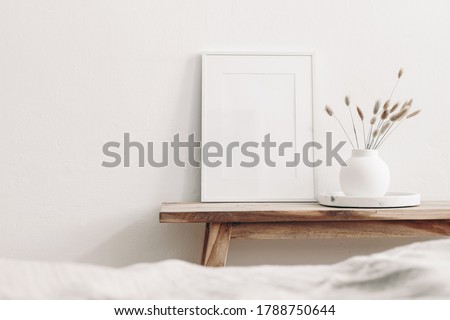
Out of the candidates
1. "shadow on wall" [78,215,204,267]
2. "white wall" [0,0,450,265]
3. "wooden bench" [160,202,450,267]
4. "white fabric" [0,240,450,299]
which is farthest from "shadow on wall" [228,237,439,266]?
"white fabric" [0,240,450,299]

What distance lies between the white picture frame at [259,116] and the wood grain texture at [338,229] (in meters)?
0.24

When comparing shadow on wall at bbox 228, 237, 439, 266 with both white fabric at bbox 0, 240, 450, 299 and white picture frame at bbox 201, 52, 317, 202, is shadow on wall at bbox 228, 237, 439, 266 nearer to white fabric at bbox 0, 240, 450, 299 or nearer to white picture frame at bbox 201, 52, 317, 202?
white picture frame at bbox 201, 52, 317, 202

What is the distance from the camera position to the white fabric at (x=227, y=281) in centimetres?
46

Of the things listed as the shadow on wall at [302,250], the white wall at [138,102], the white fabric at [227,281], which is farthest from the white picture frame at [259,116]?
the white fabric at [227,281]

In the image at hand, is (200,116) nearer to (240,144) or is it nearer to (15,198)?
(240,144)

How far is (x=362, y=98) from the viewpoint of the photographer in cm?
180

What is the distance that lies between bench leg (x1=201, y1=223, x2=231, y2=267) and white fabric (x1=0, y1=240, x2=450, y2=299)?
94cm

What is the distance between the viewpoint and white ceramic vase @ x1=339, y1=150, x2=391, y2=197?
1560 millimetres

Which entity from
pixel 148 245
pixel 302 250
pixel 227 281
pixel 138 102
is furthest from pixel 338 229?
pixel 227 281

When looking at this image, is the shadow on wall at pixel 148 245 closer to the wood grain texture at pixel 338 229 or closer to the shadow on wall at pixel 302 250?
the shadow on wall at pixel 302 250

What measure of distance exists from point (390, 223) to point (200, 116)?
732 mm

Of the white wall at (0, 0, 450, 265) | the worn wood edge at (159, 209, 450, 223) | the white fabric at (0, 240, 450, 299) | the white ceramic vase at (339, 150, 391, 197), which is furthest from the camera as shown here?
the white wall at (0, 0, 450, 265)

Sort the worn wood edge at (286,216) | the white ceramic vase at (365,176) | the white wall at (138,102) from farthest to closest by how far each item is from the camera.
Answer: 1. the white wall at (138,102)
2. the white ceramic vase at (365,176)
3. the worn wood edge at (286,216)

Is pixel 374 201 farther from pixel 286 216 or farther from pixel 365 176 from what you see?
pixel 286 216
